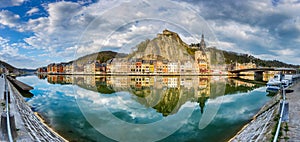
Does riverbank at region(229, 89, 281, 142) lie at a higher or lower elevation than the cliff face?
lower

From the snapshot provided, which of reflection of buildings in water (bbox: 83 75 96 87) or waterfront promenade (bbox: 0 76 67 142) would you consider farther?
reflection of buildings in water (bbox: 83 75 96 87)

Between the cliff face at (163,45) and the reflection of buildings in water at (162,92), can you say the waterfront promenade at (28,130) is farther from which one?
the reflection of buildings in water at (162,92)

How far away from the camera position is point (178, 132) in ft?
32.8

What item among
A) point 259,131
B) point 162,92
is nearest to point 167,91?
point 162,92

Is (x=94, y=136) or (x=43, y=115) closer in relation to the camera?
(x=94, y=136)

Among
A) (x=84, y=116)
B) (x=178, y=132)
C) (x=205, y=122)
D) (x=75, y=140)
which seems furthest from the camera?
(x=84, y=116)

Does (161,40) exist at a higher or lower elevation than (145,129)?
higher

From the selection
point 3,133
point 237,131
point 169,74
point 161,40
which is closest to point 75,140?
point 3,133

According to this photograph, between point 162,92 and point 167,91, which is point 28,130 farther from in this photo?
point 167,91

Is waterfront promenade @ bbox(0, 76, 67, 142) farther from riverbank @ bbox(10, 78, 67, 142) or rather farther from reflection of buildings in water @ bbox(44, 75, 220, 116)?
reflection of buildings in water @ bbox(44, 75, 220, 116)

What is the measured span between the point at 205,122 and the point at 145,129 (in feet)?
12.4

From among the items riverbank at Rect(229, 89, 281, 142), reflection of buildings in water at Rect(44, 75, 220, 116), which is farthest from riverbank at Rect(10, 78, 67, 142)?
riverbank at Rect(229, 89, 281, 142)

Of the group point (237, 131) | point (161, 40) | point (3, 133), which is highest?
point (161, 40)

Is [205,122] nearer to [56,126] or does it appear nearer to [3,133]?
[56,126]
